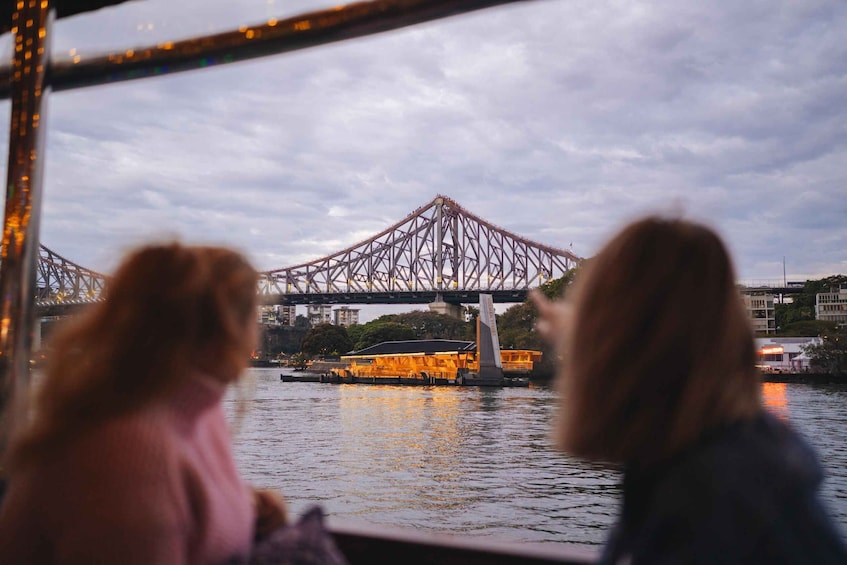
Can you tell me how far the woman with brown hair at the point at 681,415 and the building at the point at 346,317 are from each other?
148 ft

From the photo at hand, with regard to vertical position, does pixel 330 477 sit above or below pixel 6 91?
below

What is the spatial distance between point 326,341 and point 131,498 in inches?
1616

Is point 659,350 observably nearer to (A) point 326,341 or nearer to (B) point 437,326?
(A) point 326,341

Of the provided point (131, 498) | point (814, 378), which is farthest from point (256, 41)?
point (814, 378)

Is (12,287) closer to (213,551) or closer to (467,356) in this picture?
(213,551)

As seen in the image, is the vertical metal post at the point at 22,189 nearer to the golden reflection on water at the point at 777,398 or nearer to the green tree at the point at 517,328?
the golden reflection on water at the point at 777,398

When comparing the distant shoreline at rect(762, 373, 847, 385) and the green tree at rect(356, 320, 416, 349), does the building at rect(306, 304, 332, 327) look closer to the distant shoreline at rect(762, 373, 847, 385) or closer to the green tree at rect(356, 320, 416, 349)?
the green tree at rect(356, 320, 416, 349)

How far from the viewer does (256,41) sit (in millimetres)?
1549

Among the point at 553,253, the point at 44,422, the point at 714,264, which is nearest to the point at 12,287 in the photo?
the point at 44,422

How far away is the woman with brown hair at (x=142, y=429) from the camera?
2.04 feet

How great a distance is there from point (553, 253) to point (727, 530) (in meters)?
41.1

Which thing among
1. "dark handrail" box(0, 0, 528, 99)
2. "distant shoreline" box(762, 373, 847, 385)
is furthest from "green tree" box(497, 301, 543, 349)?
"dark handrail" box(0, 0, 528, 99)

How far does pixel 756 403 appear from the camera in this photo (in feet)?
2.14

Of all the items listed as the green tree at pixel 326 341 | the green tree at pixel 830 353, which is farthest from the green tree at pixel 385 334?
the green tree at pixel 830 353
